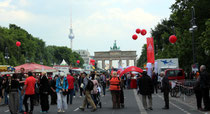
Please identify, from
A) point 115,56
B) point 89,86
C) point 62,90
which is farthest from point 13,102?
point 115,56


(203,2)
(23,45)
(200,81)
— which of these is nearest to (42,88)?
(200,81)

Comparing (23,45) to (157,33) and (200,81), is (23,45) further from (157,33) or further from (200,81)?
(200,81)

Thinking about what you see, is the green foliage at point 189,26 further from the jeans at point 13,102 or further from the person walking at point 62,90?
the jeans at point 13,102

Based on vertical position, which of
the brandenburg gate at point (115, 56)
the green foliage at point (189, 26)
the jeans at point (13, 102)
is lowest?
the jeans at point (13, 102)

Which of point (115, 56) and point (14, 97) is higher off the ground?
point (115, 56)

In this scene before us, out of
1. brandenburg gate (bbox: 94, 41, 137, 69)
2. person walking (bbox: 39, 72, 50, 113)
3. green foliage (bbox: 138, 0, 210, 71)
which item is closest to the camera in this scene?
person walking (bbox: 39, 72, 50, 113)

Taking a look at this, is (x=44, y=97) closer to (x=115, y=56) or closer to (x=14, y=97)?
(x=14, y=97)

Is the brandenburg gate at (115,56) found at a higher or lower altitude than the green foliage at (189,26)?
higher

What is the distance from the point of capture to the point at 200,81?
603 inches

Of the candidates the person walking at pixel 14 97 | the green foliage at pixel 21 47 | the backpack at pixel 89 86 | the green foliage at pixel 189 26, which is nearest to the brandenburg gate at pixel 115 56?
the green foliage at pixel 21 47

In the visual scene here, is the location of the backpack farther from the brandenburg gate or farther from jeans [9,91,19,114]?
the brandenburg gate

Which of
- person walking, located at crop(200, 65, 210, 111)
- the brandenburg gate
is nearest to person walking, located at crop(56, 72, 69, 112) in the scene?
person walking, located at crop(200, 65, 210, 111)

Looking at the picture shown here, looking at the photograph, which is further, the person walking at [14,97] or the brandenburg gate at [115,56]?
the brandenburg gate at [115,56]

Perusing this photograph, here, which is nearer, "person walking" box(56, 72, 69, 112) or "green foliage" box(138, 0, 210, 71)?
"person walking" box(56, 72, 69, 112)
